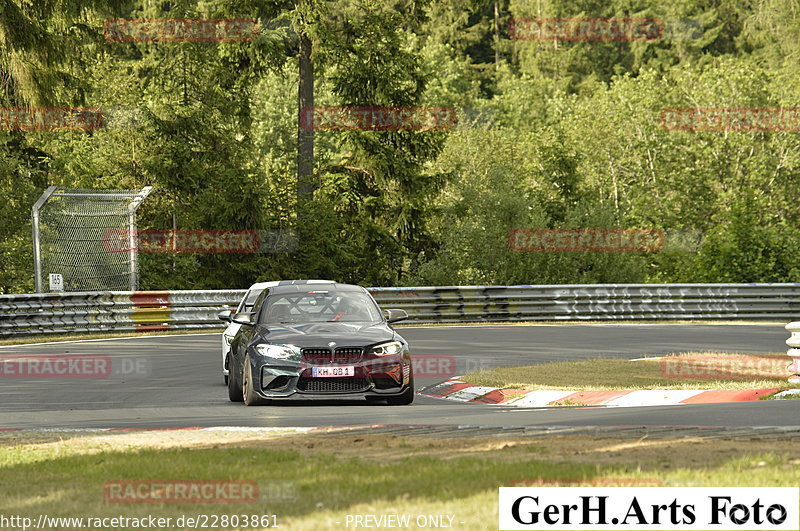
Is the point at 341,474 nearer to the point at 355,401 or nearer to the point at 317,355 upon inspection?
the point at 317,355

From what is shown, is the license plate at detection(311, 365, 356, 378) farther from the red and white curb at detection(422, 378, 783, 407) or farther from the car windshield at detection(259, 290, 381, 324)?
the red and white curb at detection(422, 378, 783, 407)

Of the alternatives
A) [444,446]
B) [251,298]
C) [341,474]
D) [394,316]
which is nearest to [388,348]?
[394,316]

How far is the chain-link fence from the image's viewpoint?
2637 cm

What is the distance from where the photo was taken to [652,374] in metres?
17.4

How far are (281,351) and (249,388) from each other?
22.5 inches

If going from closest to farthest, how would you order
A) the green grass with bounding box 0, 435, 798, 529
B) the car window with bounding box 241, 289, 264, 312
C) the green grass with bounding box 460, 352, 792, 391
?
→ the green grass with bounding box 0, 435, 798, 529
the green grass with bounding box 460, 352, 792, 391
the car window with bounding box 241, 289, 264, 312

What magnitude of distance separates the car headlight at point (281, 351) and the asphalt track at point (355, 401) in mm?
571

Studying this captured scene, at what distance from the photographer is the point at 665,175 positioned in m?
62.7

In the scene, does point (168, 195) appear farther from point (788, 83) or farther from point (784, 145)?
point (788, 83)

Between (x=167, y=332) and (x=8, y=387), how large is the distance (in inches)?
460

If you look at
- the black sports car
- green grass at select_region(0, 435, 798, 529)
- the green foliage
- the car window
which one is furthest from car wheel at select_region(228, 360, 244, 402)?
the green foliage

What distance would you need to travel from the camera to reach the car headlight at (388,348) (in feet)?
45.8

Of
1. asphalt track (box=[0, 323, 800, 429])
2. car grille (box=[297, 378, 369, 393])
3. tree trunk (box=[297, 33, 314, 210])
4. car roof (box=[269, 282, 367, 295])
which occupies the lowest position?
asphalt track (box=[0, 323, 800, 429])

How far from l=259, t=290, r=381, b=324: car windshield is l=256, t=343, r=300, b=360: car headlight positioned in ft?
3.13
